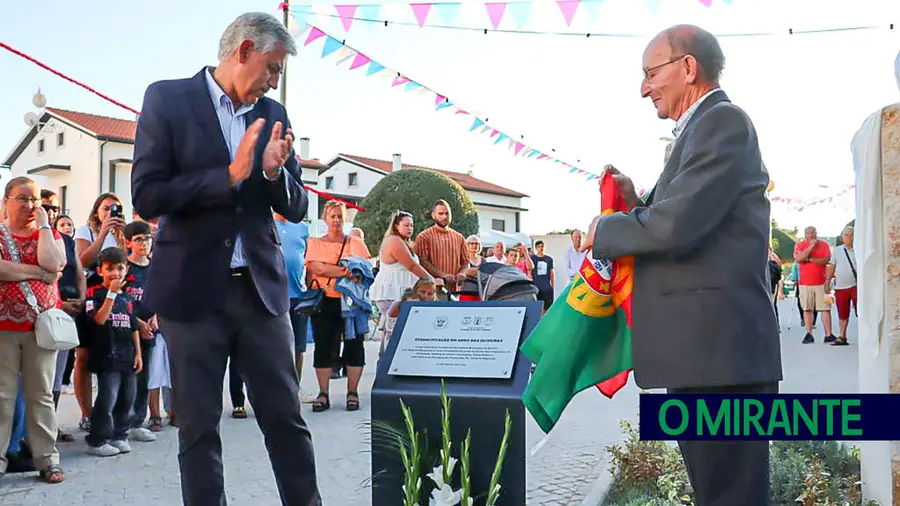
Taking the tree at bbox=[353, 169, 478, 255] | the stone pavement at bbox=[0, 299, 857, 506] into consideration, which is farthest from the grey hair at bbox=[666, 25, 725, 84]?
the tree at bbox=[353, 169, 478, 255]

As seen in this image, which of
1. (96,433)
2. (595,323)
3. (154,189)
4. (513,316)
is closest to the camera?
(595,323)

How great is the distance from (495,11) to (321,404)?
500cm

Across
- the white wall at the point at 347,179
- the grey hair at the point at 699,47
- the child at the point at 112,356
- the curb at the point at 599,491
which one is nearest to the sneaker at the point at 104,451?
the child at the point at 112,356

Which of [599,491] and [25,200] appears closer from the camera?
[599,491]

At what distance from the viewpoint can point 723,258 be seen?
2.22 m

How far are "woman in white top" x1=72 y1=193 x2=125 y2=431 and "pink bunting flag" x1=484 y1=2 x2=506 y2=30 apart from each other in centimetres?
486

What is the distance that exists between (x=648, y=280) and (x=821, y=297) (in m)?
12.9

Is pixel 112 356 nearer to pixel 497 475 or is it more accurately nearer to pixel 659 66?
pixel 497 475

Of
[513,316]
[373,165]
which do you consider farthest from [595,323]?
[373,165]

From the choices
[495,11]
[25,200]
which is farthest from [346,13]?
[25,200]

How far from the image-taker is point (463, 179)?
59.2m

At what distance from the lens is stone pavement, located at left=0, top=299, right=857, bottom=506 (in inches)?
181

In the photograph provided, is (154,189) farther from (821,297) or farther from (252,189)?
(821,297)

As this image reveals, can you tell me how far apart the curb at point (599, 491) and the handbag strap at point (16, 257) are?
3.44 metres
